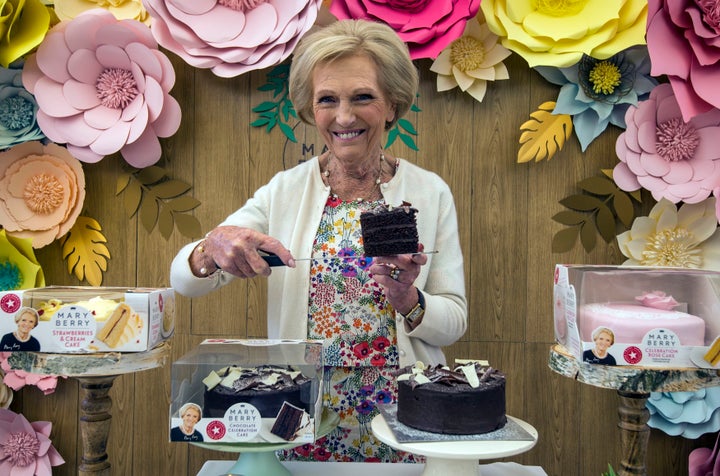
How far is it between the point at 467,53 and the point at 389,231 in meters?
1.09

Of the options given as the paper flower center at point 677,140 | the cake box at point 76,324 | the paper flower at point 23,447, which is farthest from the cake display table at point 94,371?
the paper flower center at point 677,140

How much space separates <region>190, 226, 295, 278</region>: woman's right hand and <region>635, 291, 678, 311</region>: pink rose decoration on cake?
2.54 ft

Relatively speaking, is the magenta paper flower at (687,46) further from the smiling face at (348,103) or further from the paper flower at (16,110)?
the paper flower at (16,110)

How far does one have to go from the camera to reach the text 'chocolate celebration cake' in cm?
145

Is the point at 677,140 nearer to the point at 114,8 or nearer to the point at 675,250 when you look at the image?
the point at 675,250

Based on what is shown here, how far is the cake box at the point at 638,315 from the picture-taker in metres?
1.29

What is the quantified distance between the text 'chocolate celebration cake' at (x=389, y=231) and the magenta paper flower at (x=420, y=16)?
0.93 metres

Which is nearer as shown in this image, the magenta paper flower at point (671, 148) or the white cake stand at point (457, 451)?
the white cake stand at point (457, 451)

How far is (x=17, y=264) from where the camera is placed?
230 cm

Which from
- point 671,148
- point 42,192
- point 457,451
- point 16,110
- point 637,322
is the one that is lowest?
point 457,451

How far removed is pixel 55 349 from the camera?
1.31 m

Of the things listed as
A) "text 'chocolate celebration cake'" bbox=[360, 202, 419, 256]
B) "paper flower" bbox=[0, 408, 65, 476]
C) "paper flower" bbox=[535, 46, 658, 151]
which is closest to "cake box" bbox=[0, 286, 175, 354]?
"text 'chocolate celebration cake'" bbox=[360, 202, 419, 256]

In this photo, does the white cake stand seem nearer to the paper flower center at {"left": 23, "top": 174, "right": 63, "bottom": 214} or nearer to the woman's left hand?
the woman's left hand

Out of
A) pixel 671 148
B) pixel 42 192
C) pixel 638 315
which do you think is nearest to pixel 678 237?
pixel 671 148
